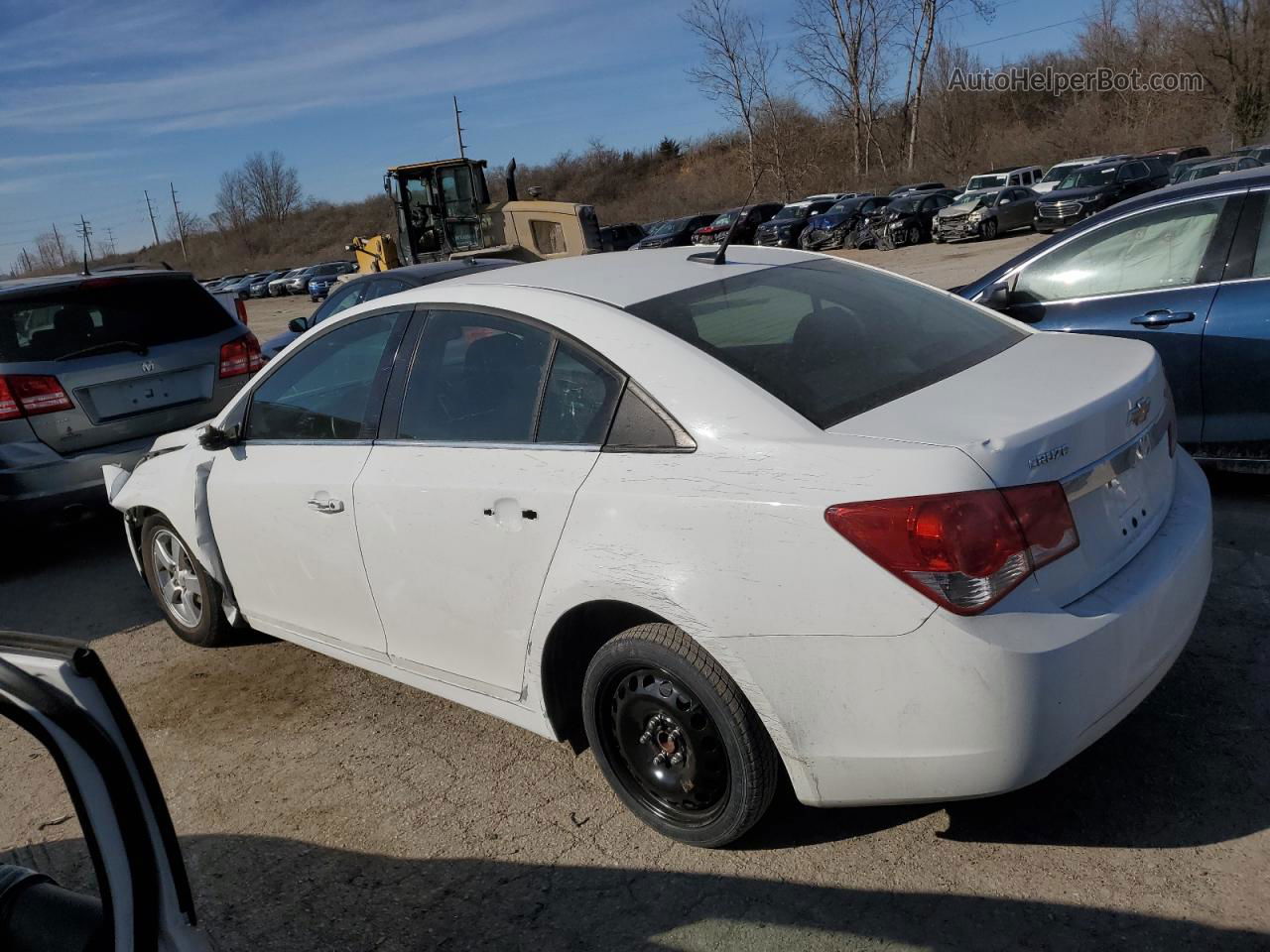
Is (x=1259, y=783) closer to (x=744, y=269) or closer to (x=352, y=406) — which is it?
(x=744, y=269)

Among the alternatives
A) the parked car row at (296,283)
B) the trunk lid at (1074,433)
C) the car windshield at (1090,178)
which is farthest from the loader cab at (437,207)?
the parked car row at (296,283)

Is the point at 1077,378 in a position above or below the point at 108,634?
above

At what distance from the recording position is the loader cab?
19219 mm

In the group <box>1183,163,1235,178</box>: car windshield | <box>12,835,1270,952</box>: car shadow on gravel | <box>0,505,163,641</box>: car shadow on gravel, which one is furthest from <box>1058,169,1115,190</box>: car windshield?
<box>12,835,1270,952</box>: car shadow on gravel

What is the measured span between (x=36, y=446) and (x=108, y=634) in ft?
4.87

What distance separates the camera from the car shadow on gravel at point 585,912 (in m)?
2.56

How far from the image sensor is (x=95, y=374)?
6.41 metres

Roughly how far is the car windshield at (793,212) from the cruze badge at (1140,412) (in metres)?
35.2

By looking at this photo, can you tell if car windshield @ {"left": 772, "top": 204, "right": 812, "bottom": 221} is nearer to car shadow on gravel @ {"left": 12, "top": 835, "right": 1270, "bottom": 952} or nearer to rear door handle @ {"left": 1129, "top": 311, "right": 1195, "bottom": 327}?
rear door handle @ {"left": 1129, "top": 311, "right": 1195, "bottom": 327}

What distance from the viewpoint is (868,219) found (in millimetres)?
33875

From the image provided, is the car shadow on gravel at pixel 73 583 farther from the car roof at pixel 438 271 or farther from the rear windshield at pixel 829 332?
the rear windshield at pixel 829 332

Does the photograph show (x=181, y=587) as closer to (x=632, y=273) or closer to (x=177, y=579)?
(x=177, y=579)

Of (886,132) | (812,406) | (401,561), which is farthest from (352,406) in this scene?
(886,132)

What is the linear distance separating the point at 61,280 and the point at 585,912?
219 inches
